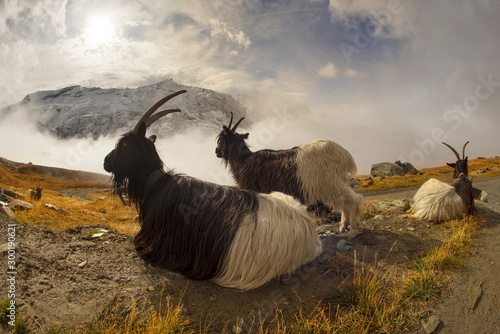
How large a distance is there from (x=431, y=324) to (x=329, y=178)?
13.3ft

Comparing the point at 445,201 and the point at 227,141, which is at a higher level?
the point at 227,141

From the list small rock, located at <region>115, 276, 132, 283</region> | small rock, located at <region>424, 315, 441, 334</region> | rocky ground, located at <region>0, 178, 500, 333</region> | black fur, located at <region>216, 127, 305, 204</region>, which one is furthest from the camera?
black fur, located at <region>216, 127, 305, 204</region>

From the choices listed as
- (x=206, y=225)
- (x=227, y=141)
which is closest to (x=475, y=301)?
(x=206, y=225)

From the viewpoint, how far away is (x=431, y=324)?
4078mm

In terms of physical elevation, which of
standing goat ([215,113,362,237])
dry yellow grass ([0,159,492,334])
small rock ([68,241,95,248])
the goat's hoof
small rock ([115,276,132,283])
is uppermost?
standing goat ([215,113,362,237])

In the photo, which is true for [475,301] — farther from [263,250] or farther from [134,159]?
[134,159]

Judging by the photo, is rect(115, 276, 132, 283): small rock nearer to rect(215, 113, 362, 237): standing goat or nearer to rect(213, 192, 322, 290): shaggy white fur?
rect(213, 192, 322, 290): shaggy white fur

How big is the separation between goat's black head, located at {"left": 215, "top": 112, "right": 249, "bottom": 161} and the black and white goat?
6.01 m

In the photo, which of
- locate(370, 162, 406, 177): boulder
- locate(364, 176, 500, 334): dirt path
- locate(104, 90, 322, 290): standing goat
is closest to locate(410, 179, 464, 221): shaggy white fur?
locate(364, 176, 500, 334): dirt path

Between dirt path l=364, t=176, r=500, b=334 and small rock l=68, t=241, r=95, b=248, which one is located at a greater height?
small rock l=68, t=241, r=95, b=248

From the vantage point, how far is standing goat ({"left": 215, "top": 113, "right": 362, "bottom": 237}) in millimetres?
7512

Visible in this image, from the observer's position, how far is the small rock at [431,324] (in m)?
3.99

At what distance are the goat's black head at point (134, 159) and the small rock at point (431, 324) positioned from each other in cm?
520

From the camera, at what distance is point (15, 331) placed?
10.2 feet
